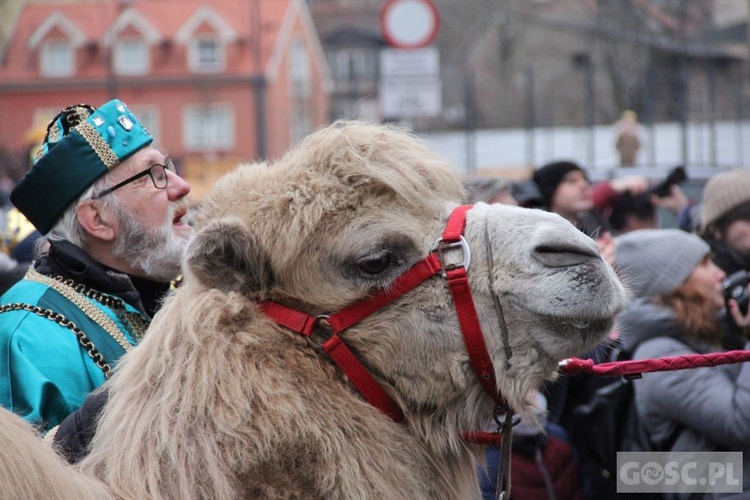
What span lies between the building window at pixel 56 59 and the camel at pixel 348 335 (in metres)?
34.5

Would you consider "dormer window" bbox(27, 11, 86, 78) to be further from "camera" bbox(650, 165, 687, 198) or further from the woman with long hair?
the woman with long hair

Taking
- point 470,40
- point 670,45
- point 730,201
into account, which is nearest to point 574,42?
point 470,40

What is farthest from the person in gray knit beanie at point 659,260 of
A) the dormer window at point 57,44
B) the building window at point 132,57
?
the building window at point 132,57

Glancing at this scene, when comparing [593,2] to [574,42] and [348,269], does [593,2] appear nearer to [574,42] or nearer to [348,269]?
[574,42]

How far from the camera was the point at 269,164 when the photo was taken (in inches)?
108

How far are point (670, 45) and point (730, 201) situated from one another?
16069mm

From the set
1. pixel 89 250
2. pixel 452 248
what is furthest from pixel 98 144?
pixel 452 248

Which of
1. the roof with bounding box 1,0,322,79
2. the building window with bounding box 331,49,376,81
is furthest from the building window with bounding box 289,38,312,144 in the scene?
the building window with bounding box 331,49,376,81

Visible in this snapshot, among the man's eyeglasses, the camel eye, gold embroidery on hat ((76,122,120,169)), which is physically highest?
gold embroidery on hat ((76,122,120,169))

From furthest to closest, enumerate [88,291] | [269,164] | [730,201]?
1. [730,201]
2. [88,291]
3. [269,164]

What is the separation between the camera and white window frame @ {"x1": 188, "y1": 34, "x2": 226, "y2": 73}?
36281 mm

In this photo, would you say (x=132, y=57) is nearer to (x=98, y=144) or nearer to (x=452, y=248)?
(x=98, y=144)

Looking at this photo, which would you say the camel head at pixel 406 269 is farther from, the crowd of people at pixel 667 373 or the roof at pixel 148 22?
the roof at pixel 148 22

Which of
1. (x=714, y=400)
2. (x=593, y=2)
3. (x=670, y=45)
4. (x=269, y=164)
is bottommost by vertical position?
(x=714, y=400)
